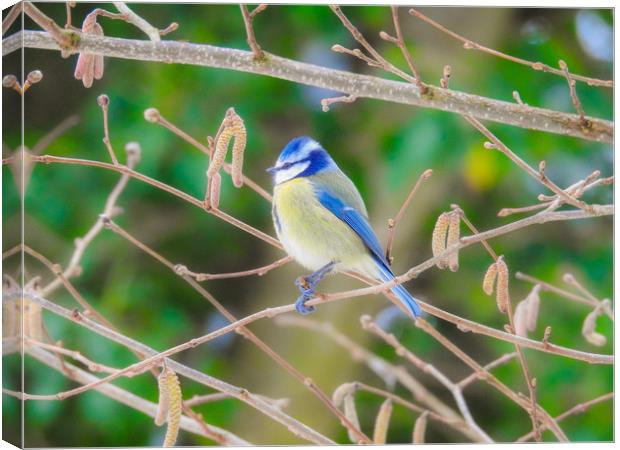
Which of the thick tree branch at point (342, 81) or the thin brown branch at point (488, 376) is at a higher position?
the thick tree branch at point (342, 81)

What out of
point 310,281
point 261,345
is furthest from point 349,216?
point 261,345

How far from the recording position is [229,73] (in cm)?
213

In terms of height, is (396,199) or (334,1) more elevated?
(334,1)

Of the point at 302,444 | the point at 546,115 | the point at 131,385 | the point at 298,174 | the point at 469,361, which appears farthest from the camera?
the point at 131,385

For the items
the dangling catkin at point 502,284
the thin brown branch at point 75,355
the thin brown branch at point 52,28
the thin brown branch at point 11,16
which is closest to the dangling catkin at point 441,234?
the dangling catkin at point 502,284

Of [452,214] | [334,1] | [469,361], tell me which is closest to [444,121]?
[334,1]

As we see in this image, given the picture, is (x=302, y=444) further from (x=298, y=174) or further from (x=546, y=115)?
(x=546, y=115)

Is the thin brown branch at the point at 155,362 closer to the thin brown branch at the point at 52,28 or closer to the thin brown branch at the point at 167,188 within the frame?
the thin brown branch at the point at 167,188

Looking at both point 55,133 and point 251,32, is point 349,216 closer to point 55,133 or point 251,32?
point 251,32

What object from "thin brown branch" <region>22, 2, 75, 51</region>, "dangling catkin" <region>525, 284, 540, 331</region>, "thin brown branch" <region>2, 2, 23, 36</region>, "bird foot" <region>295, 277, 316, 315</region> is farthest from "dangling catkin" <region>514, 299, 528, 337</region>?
"thin brown branch" <region>2, 2, 23, 36</region>

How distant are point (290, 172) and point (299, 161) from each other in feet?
0.11

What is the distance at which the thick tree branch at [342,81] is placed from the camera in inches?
62.5

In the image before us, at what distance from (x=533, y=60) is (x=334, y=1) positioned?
0.48 m

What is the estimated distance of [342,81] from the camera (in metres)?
1.61
